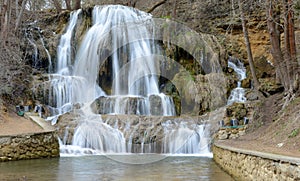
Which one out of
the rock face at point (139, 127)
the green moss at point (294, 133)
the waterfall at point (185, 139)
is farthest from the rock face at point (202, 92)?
the green moss at point (294, 133)

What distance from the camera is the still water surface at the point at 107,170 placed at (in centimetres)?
774

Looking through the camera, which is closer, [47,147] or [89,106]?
[47,147]

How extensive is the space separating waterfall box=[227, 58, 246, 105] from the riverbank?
8582 mm

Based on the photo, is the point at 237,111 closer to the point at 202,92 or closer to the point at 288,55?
the point at 202,92

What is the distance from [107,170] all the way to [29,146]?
3951 mm

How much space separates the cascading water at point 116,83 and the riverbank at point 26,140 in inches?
29.0

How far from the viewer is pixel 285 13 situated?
9852 millimetres

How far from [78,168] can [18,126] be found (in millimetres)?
4932

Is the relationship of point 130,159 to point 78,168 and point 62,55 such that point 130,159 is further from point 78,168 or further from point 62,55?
point 62,55

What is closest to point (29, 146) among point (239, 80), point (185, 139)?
point (185, 139)

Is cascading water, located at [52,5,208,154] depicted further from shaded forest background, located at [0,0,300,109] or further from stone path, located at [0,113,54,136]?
shaded forest background, located at [0,0,300,109]

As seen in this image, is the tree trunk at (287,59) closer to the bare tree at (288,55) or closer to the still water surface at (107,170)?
the bare tree at (288,55)

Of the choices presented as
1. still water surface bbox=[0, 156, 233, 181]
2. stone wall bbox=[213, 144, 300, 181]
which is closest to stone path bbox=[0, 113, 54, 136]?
still water surface bbox=[0, 156, 233, 181]

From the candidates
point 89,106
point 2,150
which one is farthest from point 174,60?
point 2,150
